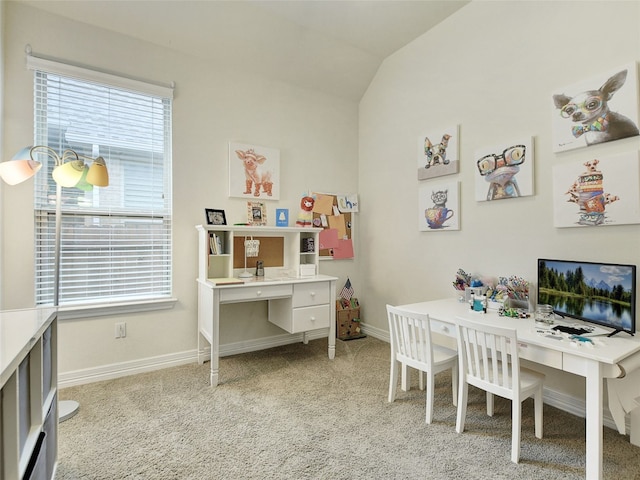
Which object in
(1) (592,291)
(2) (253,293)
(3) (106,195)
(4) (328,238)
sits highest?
(3) (106,195)

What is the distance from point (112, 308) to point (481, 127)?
11.1 feet

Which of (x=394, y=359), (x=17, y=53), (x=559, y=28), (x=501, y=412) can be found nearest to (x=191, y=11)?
(x=17, y=53)

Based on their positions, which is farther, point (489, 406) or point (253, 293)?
point (253, 293)

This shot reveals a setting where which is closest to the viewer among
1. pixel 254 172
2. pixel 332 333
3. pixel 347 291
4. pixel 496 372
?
pixel 496 372

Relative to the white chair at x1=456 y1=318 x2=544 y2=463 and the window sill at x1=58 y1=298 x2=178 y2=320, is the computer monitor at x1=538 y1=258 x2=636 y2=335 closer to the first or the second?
the white chair at x1=456 y1=318 x2=544 y2=463

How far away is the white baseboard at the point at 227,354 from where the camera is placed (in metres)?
2.21

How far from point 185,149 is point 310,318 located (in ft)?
6.26

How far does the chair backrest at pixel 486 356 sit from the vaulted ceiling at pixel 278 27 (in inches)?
108

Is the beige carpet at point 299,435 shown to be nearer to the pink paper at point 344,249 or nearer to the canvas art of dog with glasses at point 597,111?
the pink paper at point 344,249

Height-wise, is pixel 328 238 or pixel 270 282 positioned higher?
pixel 328 238

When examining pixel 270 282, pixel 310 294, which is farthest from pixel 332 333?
pixel 270 282

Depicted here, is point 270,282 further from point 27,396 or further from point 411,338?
point 27,396

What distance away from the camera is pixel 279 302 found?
10.5ft

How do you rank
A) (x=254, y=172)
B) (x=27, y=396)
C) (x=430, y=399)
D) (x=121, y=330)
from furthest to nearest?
(x=254, y=172) < (x=121, y=330) < (x=430, y=399) < (x=27, y=396)
